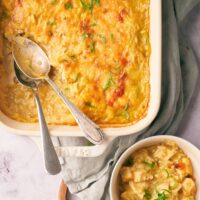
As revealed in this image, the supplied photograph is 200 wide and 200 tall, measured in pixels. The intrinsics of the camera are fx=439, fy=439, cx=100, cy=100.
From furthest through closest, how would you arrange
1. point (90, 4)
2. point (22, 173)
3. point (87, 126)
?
point (22, 173)
point (90, 4)
point (87, 126)

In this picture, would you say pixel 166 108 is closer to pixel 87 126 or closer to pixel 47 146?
pixel 87 126

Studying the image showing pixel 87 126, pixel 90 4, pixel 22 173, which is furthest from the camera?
pixel 22 173

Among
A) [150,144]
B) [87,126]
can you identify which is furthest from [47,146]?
[150,144]

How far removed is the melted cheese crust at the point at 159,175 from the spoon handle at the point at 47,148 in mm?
357

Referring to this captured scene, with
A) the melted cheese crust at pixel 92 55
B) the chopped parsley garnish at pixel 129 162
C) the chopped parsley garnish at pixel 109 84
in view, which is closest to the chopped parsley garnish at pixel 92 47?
the melted cheese crust at pixel 92 55

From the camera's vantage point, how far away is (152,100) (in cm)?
216

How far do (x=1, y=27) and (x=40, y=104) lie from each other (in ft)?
1.59

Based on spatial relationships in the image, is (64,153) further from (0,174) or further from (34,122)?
(0,174)

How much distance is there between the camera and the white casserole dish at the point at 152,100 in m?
2.13

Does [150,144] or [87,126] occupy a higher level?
[87,126]

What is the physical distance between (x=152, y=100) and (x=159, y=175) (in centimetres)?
41

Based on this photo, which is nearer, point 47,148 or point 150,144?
point 47,148

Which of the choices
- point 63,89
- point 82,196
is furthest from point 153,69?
point 82,196

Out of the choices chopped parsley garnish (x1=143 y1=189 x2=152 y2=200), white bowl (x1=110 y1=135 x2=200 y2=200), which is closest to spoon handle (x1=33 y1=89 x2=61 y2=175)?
white bowl (x1=110 y1=135 x2=200 y2=200)
